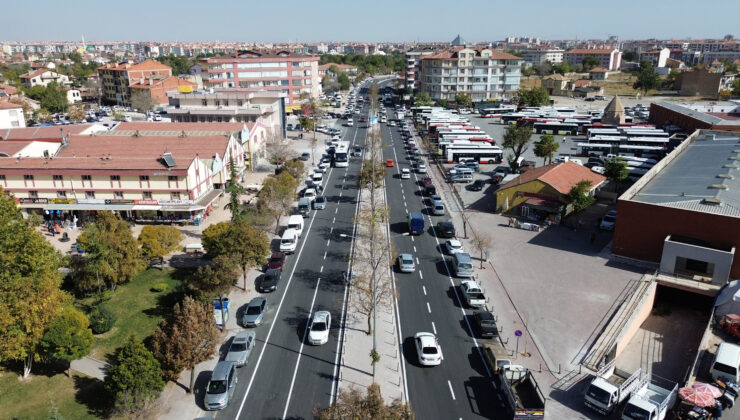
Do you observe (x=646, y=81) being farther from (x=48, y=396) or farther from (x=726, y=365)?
(x=48, y=396)

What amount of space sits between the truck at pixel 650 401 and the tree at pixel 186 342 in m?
18.7

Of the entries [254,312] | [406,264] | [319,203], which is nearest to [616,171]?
[406,264]

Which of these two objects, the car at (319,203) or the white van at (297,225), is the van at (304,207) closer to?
the car at (319,203)

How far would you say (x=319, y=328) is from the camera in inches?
1066

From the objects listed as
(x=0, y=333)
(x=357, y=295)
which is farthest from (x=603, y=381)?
(x=0, y=333)

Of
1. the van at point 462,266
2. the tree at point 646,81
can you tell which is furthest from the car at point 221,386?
the tree at point 646,81

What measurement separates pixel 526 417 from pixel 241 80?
10185 cm

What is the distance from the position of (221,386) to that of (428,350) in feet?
33.2

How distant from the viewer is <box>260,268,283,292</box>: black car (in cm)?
3228

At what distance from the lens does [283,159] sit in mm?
62312

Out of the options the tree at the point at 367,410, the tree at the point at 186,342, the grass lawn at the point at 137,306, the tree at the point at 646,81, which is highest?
the tree at the point at 646,81

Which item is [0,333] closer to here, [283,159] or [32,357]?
[32,357]

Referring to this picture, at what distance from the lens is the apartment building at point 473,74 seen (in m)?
120

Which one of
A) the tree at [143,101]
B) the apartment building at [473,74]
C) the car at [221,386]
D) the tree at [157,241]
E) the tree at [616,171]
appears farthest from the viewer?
the apartment building at [473,74]
